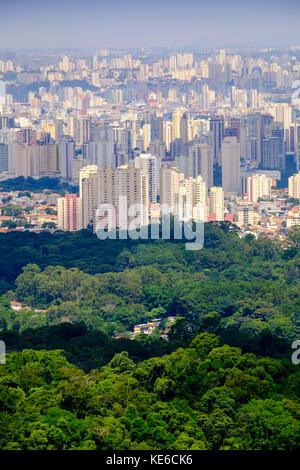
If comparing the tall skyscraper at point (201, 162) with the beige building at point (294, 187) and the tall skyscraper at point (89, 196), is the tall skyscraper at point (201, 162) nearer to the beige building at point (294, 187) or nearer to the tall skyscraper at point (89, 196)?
the beige building at point (294, 187)

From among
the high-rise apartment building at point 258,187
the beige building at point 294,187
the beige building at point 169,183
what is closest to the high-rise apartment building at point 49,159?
the high-rise apartment building at point 258,187

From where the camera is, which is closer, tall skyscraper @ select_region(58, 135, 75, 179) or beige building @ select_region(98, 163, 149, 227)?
beige building @ select_region(98, 163, 149, 227)

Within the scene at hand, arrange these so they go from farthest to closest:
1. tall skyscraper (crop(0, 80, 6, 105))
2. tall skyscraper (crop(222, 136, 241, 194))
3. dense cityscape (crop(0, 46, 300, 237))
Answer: tall skyscraper (crop(0, 80, 6, 105)) → tall skyscraper (crop(222, 136, 241, 194)) → dense cityscape (crop(0, 46, 300, 237))

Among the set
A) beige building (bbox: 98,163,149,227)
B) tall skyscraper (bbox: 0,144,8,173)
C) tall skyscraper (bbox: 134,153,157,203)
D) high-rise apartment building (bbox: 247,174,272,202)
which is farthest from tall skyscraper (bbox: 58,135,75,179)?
beige building (bbox: 98,163,149,227)

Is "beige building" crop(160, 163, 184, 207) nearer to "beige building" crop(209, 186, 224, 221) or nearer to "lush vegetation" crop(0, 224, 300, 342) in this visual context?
"beige building" crop(209, 186, 224, 221)

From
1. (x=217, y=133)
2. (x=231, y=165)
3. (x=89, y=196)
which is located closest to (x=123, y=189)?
(x=89, y=196)
